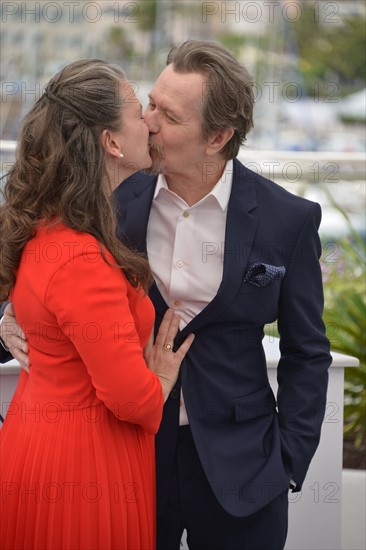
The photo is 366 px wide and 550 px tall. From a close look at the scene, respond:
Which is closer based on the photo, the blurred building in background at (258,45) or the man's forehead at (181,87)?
the man's forehead at (181,87)

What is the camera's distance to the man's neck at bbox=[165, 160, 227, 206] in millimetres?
1987

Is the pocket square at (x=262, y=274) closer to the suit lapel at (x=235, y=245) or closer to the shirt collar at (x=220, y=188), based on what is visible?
the suit lapel at (x=235, y=245)

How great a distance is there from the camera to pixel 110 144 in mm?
1682

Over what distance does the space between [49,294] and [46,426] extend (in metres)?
0.28

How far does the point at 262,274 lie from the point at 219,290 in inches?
4.0

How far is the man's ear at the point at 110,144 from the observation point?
5.47 ft

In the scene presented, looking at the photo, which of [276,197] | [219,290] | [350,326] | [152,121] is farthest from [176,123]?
[350,326]

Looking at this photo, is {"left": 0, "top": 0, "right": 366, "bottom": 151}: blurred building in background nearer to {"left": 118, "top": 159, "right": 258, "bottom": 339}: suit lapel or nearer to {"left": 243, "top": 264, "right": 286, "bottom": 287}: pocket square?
{"left": 118, "top": 159, "right": 258, "bottom": 339}: suit lapel

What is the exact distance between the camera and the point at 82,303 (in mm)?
1551

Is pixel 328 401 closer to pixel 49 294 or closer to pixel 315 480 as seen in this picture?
pixel 315 480

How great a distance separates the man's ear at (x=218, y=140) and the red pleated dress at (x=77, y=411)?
17.2 inches

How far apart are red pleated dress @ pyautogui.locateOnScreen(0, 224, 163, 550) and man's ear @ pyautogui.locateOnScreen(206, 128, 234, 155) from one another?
1.43 feet

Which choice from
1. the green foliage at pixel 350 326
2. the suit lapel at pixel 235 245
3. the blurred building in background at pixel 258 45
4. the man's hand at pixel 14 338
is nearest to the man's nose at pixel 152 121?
the suit lapel at pixel 235 245

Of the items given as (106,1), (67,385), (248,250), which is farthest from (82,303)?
(106,1)
